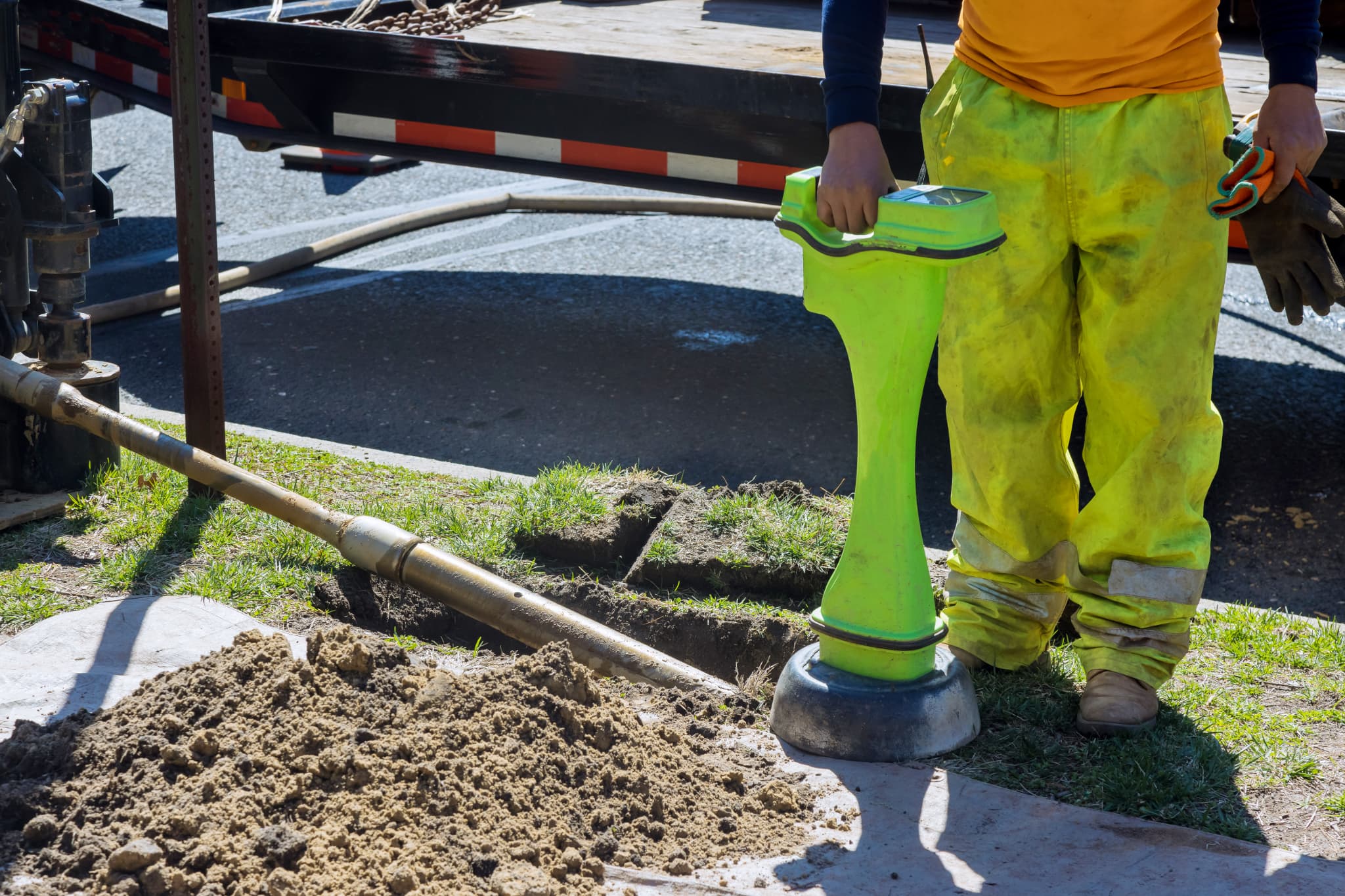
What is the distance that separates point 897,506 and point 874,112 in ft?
2.41

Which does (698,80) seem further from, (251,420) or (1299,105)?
(1299,105)

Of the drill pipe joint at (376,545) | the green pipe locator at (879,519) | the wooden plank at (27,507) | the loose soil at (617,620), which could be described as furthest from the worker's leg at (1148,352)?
the wooden plank at (27,507)

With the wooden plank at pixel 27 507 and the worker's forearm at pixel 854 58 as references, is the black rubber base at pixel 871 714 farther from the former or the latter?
the wooden plank at pixel 27 507

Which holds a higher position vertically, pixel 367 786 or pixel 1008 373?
pixel 1008 373

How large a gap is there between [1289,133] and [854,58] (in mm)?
792

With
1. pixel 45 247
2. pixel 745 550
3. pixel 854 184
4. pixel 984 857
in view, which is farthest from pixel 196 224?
pixel 984 857

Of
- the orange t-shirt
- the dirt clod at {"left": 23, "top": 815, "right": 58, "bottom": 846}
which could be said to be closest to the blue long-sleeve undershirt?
the orange t-shirt

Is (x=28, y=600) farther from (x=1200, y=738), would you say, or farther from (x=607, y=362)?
(x=607, y=362)

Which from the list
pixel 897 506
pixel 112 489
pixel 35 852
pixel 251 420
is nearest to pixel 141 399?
pixel 251 420

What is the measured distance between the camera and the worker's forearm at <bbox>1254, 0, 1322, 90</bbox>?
2.46 m

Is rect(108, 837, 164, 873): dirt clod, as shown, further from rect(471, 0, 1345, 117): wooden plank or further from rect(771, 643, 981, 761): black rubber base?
rect(471, 0, 1345, 117): wooden plank

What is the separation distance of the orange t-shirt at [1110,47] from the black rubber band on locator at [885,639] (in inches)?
39.6

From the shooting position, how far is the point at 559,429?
4.49m

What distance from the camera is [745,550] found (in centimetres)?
323
